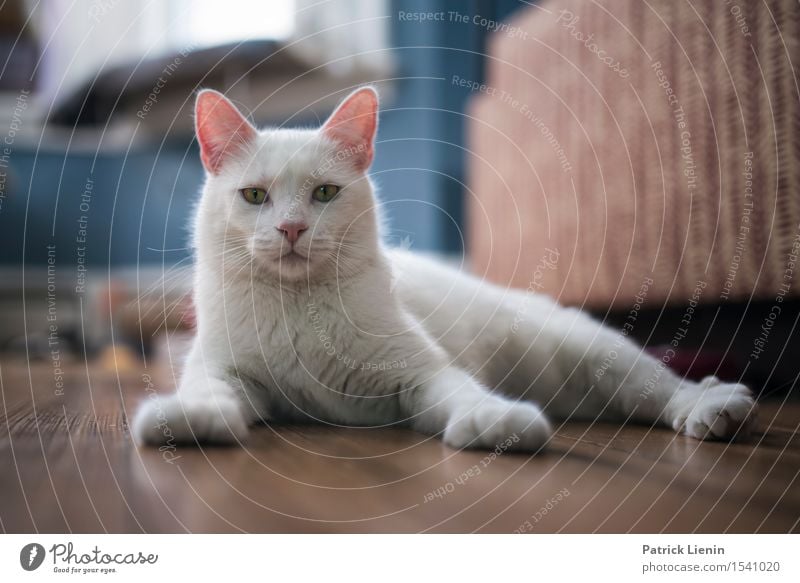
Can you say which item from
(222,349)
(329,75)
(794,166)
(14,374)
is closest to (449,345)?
(222,349)

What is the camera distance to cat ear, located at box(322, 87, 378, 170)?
906 millimetres

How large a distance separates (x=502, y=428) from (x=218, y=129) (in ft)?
1.88

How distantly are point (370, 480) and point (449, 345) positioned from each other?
431 mm

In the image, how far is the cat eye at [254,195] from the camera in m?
0.88

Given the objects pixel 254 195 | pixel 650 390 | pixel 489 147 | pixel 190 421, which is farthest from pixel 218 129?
pixel 489 147

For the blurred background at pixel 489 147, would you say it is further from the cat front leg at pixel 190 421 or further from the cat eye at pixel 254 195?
the cat front leg at pixel 190 421

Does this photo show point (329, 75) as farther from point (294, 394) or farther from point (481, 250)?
point (294, 394)

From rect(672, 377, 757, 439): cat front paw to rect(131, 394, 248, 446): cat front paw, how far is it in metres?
0.56

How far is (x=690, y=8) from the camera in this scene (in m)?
1.18

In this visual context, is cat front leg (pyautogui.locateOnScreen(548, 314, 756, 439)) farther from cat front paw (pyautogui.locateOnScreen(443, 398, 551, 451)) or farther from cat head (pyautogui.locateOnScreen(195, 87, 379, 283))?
cat head (pyautogui.locateOnScreen(195, 87, 379, 283))

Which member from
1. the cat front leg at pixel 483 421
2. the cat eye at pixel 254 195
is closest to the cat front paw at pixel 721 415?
the cat front leg at pixel 483 421

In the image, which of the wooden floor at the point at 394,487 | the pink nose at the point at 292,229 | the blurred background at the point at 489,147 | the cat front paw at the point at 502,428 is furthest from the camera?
the blurred background at the point at 489,147

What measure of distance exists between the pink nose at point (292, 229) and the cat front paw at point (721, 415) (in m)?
0.56

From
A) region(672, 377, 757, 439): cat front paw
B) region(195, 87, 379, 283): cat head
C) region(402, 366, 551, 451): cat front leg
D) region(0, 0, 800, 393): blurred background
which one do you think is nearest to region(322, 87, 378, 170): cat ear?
region(195, 87, 379, 283): cat head
